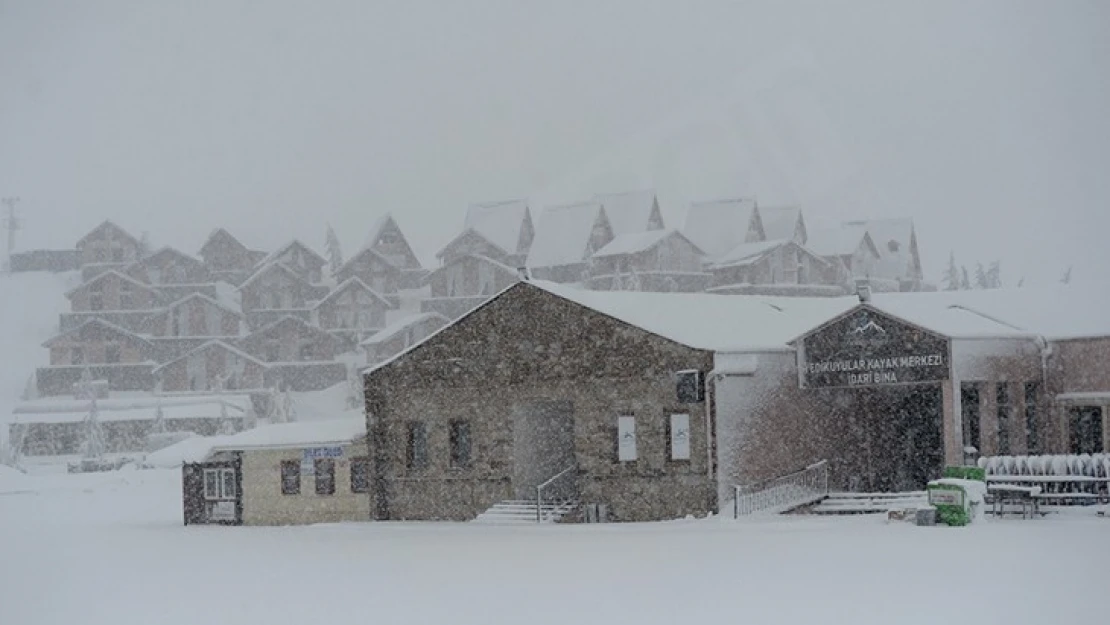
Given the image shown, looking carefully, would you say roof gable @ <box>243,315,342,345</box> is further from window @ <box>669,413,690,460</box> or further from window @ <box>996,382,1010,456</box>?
window @ <box>996,382,1010,456</box>

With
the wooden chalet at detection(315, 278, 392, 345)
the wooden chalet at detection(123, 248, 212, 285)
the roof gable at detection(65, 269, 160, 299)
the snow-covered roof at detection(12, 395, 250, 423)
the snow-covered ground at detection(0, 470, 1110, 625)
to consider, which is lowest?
the snow-covered ground at detection(0, 470, 1110, 625)

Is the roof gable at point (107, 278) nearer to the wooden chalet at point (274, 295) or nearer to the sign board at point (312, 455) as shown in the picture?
the wooden chalet at point (274, 295)

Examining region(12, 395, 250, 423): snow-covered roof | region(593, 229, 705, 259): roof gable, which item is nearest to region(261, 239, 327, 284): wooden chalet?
region(12, 395, 250, 423): snow-covered roof

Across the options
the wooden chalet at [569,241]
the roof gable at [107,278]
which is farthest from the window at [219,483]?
the roof gable at [107,278]

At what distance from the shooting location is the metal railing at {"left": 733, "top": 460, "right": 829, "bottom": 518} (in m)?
26.5

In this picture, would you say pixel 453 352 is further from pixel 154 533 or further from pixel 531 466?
pixel 154 533

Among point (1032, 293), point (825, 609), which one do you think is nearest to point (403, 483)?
point (1032, 293)

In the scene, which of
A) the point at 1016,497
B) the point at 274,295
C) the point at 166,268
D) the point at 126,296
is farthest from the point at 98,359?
the point at 1016,497

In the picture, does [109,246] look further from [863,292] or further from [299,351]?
[863,292]

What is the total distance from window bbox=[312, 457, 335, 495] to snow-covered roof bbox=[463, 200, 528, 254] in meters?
31.7

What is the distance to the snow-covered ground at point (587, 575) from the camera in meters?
16.9

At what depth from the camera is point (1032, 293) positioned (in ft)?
97.1

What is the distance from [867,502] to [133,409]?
1420 inches

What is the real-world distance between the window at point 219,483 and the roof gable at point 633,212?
31.3 metres
